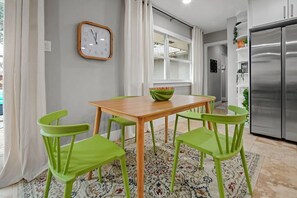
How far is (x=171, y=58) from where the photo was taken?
3.90 meters

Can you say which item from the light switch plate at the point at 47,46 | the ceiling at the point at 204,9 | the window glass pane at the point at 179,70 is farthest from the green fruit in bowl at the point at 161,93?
the window glass pane at the point at 179,70

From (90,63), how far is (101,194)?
1.70 meters

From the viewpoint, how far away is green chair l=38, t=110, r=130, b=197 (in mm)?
833

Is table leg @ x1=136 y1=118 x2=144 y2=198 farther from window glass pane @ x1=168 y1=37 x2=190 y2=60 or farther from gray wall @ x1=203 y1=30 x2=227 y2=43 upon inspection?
gray wall @ x1=203 y1=30 x2=227 y2=43

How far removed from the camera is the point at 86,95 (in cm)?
225

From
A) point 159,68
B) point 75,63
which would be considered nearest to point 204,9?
point 159,68

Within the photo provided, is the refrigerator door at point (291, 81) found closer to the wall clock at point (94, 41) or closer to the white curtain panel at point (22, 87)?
the wall clock at point (94, 41)

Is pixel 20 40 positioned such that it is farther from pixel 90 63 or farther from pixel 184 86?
A: pixel 184 86

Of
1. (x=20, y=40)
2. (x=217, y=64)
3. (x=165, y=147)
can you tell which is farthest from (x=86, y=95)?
(x=217, y=64)

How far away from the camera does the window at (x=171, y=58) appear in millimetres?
3623

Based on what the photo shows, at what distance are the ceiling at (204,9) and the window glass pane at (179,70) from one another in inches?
43.1

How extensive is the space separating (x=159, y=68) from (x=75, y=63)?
2.04 metres

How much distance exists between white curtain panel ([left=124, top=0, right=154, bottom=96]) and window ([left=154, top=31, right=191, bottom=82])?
1.74ft

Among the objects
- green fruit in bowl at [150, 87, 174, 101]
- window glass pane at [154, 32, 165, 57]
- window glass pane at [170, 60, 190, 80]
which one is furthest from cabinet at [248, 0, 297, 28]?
green fruit in bowl at [150, 87, 174, 101]
